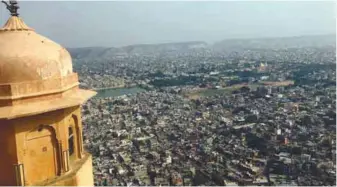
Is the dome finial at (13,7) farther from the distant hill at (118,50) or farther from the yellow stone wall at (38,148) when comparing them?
the distant hill at (118,50)

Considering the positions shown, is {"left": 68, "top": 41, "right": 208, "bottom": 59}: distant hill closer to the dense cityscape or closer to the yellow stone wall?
the dense cityscape

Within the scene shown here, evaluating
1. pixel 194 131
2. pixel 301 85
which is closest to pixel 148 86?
pixel 301 85

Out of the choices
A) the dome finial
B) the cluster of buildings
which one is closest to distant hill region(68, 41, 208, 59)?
the cluster of buildings

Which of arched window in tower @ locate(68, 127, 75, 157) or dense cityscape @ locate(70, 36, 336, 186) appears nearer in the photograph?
arched window in tower @ locate(68, 127, 75, 157)

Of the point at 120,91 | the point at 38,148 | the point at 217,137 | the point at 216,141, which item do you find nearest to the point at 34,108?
the point at 38,148

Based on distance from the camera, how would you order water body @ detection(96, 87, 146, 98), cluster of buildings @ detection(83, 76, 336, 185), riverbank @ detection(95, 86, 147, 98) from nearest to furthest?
cluster of buildings @ detection(83, 76, 336, 185) → water body @ detection(96, 87, 146, 98) → riverbank @ detection(95, 86, 147, 98)

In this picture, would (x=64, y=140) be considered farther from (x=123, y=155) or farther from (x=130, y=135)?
(x=130, y=135)

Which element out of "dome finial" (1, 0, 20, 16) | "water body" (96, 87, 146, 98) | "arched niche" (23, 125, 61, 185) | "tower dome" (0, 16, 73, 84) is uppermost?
"dome finial" (1, 0, 20, 16)

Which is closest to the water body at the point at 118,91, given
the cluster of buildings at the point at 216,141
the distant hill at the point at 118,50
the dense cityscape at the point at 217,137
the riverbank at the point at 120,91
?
the riverbank at the point at 120,91
